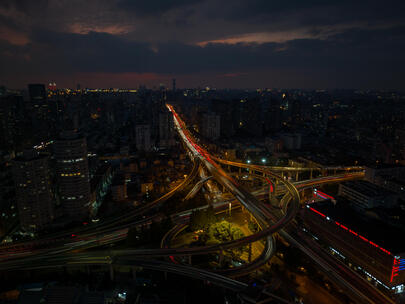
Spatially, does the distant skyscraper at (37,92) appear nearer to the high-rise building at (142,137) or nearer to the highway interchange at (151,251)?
the high-rise building at (142,137)

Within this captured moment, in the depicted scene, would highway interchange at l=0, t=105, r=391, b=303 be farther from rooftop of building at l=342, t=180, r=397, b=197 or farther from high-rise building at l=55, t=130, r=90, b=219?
rooftop of building at l=342, t=180, r=397, b=197

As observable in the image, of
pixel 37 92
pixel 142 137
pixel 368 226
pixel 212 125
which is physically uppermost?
pixel 37 92

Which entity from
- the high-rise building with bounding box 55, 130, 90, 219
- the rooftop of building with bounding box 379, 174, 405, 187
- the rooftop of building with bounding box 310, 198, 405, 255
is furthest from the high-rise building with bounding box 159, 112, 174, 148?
the rooftop of building with bounding box 379, 174, 405, 187

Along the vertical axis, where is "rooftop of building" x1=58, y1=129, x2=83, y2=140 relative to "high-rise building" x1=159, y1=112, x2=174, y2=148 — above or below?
above

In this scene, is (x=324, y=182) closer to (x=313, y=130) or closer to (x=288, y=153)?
(x=288, y=153)

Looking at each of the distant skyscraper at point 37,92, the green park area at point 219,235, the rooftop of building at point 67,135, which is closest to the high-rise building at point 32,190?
the rooftop of building at point 67,135

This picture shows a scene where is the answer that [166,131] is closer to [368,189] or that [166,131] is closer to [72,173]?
[72,173]

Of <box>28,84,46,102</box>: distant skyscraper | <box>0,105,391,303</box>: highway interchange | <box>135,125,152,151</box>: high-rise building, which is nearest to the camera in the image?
<box>0,105,391,303</box>: highway interchange

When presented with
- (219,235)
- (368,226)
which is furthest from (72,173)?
(368,226)

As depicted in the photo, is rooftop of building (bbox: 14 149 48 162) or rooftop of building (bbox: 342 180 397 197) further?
rooftop of building (bbox: 342 180 397 197)
